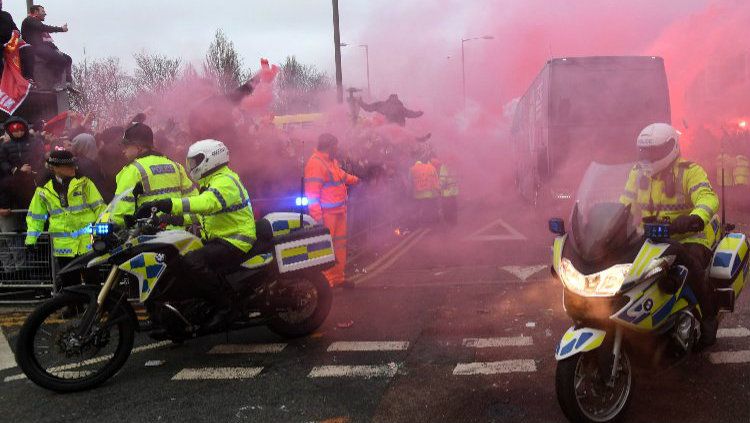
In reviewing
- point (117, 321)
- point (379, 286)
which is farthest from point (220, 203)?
point (379, 286)

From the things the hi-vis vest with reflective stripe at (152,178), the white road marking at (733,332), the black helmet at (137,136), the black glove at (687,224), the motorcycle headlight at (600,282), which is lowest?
the white road marking at (733,332)

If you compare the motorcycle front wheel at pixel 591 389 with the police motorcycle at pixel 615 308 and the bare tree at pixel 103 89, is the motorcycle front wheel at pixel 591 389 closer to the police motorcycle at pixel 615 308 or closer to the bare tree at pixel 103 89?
the police motorcycle at pixel 615 308

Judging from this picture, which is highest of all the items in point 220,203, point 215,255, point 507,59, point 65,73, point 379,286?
point 507,59

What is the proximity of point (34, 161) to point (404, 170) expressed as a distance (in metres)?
7.70

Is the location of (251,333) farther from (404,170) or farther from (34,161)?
(404,170)

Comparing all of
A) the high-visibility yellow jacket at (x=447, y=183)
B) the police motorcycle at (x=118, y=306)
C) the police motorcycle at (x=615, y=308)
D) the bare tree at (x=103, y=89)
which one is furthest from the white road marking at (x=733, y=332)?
the bare tree at (x=103, y=89)

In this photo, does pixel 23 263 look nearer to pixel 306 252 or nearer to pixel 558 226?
pixel 306 252

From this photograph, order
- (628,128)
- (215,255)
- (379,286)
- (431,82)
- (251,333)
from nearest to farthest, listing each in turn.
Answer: (215,255) → (251,333) → (379,286) → (628,128) → (431,82)

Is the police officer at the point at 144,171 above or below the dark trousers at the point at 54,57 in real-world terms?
below

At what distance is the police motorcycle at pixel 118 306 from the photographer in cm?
450

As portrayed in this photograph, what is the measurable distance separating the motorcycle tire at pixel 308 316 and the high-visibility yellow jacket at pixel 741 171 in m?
14.7

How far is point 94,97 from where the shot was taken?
94.3 feet

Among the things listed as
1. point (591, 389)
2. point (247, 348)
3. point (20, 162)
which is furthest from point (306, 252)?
point (20, 162)

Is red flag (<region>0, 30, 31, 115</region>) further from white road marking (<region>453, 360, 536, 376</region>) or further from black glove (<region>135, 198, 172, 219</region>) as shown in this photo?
white road marking (<region>453, 360, 536, 376</region>)
